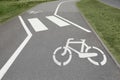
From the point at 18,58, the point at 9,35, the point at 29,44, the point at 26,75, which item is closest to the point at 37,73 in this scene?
the point at 26,75

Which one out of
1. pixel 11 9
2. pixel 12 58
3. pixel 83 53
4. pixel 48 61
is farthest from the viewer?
pixel 11 9

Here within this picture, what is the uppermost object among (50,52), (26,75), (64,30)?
(26,75)

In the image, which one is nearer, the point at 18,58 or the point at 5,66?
the point at 5,66

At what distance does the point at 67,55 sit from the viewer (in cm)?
727

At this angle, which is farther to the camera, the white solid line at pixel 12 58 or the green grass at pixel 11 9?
the green grass at pixel 11 9

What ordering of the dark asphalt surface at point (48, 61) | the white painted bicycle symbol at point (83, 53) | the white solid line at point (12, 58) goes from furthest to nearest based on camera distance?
the white painted bicycle symbol at point (83, 53)
the white solid line at point (12, 58)
the dark asphalt surface at point (48, 61)

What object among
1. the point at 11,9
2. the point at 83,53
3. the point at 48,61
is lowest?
the point at 11,9

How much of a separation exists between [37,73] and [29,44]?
300 cm

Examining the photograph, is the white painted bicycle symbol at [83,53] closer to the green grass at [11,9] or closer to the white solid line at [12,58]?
the white solid line at [12,58]

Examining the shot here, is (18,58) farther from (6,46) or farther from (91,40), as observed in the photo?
(91,40)

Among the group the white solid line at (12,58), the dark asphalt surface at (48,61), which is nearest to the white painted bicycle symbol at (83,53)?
the dark asphalt surface at (48,61)

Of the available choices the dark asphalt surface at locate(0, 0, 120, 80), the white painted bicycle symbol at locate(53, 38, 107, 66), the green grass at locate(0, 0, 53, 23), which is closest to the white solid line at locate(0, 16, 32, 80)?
the dark asphalt surface at locate(0, 0, 120, 80)

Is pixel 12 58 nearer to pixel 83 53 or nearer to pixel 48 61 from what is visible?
pixel 48 61

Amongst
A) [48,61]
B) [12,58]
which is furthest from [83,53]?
[12,58]
